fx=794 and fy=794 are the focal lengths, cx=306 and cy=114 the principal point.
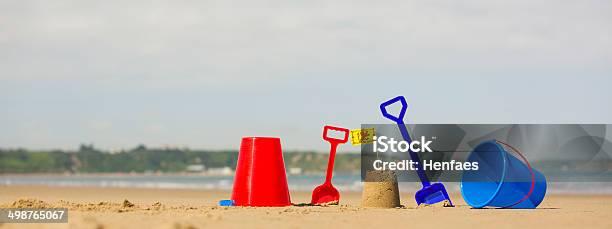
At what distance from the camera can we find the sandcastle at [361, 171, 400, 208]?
392 inches

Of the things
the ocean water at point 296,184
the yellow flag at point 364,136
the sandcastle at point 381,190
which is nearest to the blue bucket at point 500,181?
the sandcastle at point 381,190

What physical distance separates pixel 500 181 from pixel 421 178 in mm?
1001

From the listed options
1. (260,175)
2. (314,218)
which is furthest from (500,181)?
(314,218)

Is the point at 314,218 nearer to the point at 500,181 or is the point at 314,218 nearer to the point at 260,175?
the point at 260,175

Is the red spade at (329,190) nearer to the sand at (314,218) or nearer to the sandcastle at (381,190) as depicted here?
the sandcastle at (381,190)

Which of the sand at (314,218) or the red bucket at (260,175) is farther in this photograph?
the red bucket at (260,175)

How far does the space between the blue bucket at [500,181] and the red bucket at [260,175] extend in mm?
2618

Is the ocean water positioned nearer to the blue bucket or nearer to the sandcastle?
the blue bucket

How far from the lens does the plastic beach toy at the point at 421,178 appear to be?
33.2 feet

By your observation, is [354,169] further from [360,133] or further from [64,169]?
[360,133]

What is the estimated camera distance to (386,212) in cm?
898

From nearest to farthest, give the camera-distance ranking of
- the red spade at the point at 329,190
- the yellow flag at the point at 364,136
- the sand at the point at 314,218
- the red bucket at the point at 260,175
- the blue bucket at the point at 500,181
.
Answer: the sand at the point at 314,218, the red bucket at the point at 260,175, the blue bucket at the point at 500,181, the yellow flag at the point at 364,136, the red spade at the point at 329,190

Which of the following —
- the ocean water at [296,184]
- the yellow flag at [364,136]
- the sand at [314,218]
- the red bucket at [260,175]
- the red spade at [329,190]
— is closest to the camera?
the sand at [314,218]

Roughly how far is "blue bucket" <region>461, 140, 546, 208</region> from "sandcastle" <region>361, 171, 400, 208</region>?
1.15 meters
